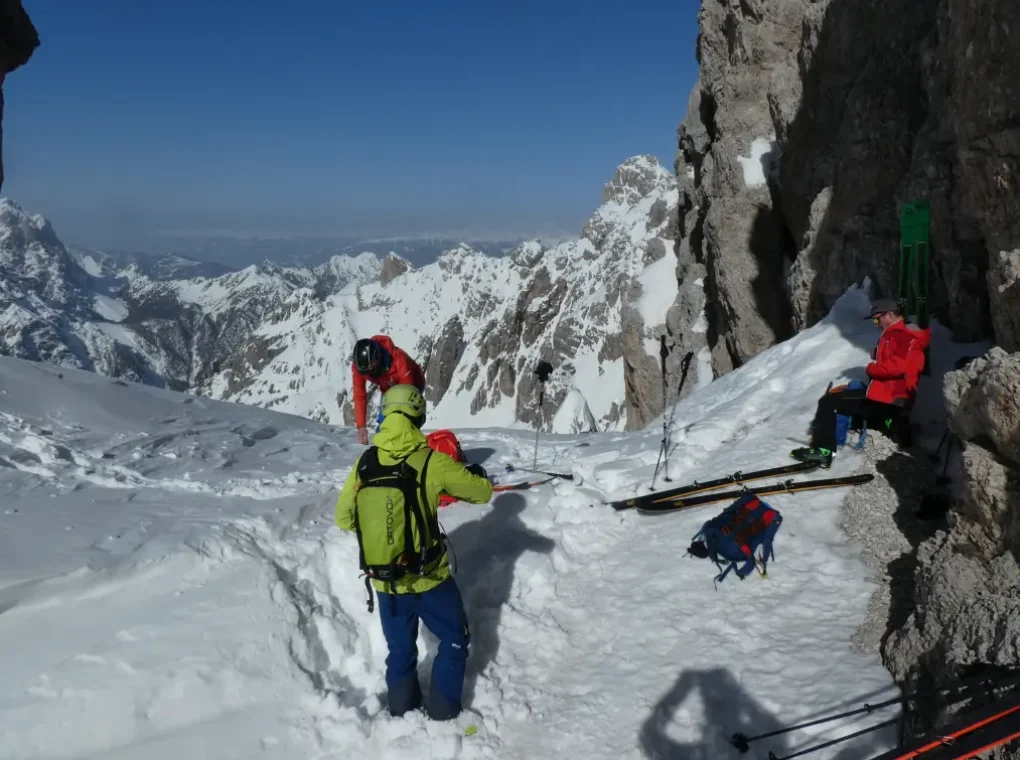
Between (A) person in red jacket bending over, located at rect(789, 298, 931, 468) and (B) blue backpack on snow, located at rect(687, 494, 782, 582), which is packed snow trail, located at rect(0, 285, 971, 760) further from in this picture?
(A) person in red jacket bending over, located at rect(789, 298, 931, 468)

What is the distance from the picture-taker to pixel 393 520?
5055mm

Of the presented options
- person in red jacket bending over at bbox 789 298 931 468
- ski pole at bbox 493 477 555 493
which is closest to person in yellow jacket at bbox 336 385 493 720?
ski pole at bbox 493 477 555 493

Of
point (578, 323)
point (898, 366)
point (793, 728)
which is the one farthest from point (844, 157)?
point (578, 323)

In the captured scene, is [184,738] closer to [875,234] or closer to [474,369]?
[875,234]

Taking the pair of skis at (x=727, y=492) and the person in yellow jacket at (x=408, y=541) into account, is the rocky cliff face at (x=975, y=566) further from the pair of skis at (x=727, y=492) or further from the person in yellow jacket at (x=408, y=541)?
Answer: the person in yellow jacket at (x=408, y=541)

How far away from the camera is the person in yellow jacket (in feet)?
16.6

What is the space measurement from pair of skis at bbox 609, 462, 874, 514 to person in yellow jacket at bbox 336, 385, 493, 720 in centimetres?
375

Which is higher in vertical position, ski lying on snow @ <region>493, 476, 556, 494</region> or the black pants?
the black pants

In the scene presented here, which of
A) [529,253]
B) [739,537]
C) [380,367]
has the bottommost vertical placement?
[739,537]

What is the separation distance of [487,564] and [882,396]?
5.79 metres

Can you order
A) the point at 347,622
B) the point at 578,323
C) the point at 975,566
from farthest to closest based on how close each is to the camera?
the point at 578,323, the point at 347,622, the point at 975,566

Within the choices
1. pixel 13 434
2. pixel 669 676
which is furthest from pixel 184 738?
pixel 13 434

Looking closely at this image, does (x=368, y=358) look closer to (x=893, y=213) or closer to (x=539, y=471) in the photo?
(x=539, y=471)

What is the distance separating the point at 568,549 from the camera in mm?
7992
